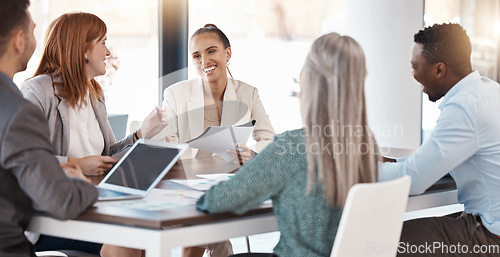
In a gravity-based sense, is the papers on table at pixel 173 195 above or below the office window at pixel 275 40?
below

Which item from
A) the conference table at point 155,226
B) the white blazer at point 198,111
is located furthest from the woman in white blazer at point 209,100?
the conference table at point 155,226

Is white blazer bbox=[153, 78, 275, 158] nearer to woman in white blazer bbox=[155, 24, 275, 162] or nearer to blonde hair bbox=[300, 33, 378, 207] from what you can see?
woman in white blazer bbox=[155, 24, 275, 162]

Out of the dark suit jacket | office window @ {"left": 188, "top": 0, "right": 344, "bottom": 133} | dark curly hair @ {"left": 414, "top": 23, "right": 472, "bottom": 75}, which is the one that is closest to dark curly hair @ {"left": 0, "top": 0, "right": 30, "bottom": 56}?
the dark suit jacket

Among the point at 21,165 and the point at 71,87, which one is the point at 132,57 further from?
the point at 21,165

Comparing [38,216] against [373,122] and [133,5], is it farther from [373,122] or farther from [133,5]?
[373,122]

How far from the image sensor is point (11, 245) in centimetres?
169

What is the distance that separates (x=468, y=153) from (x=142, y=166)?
3.81ft

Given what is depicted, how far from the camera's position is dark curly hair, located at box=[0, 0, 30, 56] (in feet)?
5.66

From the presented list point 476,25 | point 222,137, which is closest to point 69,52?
point 222,137

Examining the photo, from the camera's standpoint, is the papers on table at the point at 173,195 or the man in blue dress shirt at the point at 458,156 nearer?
the papers on table at the point at 173,195

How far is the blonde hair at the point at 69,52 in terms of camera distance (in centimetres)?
256

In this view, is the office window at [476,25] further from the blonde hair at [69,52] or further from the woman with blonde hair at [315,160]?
the woman with blonde hair at [315,160]

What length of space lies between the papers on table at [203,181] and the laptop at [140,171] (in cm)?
17

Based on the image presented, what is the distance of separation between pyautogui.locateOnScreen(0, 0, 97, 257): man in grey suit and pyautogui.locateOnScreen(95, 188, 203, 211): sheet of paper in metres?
0.11
